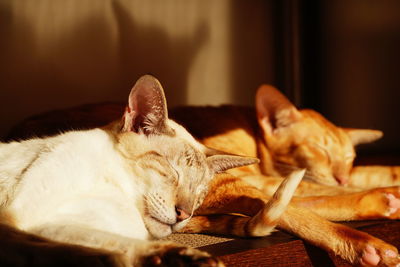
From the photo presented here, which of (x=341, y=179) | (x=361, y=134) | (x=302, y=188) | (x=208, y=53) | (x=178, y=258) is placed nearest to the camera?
(x=178, y=258)

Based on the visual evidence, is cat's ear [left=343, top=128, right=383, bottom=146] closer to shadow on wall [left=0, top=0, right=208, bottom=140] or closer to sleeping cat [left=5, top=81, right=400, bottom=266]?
sleeping cat [left=5, top=81, right=400, bottom=266]

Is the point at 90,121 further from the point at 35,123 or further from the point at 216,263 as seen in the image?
the point at 216,263

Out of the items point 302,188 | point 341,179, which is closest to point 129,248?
point 302,188

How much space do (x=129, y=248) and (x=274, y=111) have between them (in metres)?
1.25

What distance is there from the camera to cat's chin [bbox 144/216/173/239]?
1087 mm

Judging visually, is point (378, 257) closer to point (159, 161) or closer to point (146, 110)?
point (159, 161)

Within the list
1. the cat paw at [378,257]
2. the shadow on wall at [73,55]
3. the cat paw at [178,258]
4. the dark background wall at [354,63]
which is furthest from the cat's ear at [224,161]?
the dark background wall at [354,63]

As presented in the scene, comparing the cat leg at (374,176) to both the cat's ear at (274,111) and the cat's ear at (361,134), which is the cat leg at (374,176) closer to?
the cat's ear at (361,134)

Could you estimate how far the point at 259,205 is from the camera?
Answer: 124cm

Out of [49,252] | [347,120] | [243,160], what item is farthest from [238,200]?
[347,120]

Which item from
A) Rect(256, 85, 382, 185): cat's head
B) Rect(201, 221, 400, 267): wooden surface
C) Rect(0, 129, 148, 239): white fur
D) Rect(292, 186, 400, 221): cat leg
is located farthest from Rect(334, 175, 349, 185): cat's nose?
Rect(0, 129, 148, 239): white fur

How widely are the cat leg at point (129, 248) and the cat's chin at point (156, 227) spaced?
176mm

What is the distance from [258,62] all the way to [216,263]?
7.22ft

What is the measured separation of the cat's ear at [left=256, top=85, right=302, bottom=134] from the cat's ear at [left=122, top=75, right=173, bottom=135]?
2.66 ft
